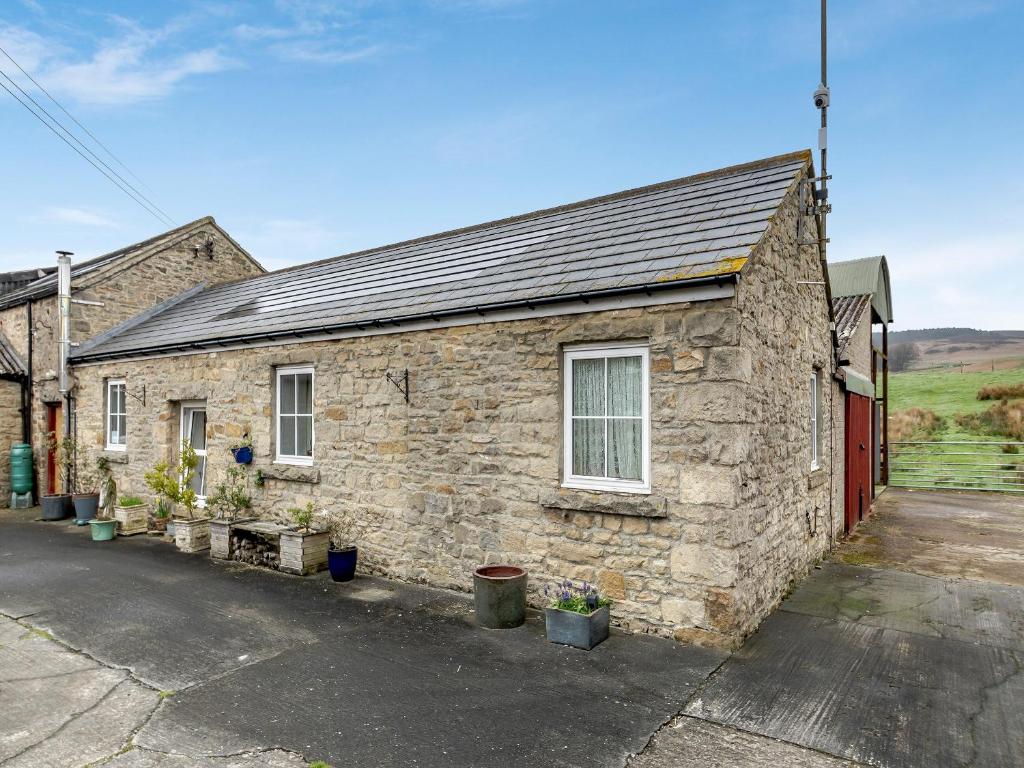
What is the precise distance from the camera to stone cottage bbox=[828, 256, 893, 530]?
1097 centimetres

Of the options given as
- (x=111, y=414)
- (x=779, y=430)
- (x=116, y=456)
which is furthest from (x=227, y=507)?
(x=779, y=430)

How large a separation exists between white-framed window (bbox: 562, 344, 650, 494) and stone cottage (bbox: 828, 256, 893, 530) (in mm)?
6292

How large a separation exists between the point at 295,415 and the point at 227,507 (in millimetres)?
2154

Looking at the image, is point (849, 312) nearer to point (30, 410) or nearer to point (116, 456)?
point (116, 456)

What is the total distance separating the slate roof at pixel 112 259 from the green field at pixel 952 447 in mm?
22411

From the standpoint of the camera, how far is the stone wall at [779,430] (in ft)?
18.4

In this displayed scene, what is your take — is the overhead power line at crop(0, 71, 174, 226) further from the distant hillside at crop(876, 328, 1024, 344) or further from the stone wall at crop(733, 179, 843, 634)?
the distant hillside at crop(876, 328, 1024, 344)

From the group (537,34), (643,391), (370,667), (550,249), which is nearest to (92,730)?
(370,667)

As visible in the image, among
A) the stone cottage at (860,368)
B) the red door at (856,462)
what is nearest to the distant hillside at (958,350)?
the stone cottage at (860,368)

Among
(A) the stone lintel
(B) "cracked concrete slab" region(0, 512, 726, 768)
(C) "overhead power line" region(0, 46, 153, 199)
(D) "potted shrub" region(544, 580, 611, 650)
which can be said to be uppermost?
(C) "overhead power line" region(0, 46, 153, 199)

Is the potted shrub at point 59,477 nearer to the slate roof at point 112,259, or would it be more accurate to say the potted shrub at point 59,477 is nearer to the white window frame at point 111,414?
the white window frame at point 111,414

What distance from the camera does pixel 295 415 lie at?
909 centimetres

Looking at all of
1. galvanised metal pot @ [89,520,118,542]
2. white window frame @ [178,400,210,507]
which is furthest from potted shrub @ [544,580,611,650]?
galvanised metal pot @ [89,520,118,542]

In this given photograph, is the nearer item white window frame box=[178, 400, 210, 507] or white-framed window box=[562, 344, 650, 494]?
white-framed window box=[562, 344, 650, 494]
